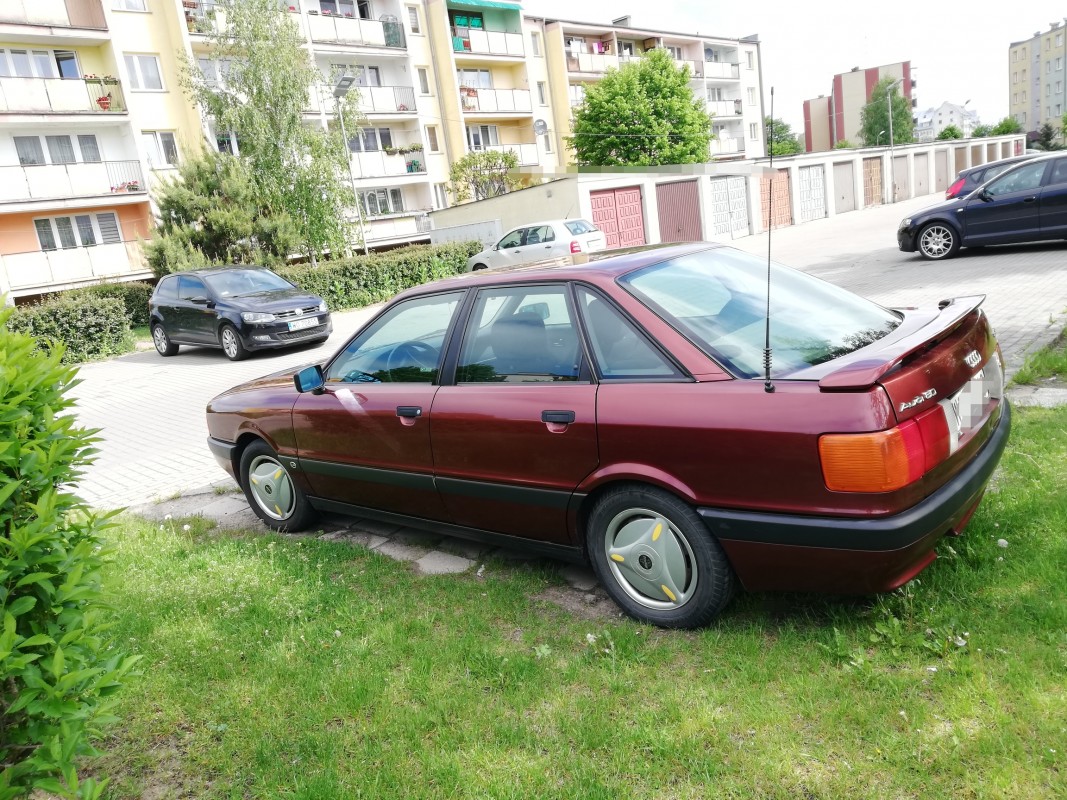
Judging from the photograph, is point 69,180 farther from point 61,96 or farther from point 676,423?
point 676,423

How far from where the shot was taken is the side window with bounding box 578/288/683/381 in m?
3.27

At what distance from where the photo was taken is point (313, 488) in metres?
4.90

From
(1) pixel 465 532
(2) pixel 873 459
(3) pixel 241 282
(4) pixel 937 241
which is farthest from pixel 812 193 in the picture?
(2) pixel 873 459

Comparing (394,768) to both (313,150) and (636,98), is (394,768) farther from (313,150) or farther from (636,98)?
(636,98)

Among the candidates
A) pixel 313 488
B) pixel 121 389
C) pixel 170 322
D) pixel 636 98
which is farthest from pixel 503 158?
pixel 313 488

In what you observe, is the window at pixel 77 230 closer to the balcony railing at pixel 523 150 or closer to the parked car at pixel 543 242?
the parked car at pixel 543 242

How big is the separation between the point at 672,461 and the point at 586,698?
0.97 metres

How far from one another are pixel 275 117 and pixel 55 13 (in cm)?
1302

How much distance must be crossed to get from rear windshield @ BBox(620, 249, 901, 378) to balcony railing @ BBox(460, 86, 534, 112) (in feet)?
131

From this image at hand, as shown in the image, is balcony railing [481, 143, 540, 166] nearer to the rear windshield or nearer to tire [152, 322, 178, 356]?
tire [152, 322, 178, 356]

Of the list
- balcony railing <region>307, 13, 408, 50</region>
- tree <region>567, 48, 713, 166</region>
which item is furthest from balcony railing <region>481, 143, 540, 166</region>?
balcony railing <region>307, 13, 408, 50</region>

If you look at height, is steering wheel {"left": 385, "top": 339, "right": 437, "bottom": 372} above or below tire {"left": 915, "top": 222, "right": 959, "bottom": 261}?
above

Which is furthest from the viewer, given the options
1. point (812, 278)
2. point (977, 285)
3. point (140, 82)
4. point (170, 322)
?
point (140, 82)

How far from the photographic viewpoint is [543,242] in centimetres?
2277
